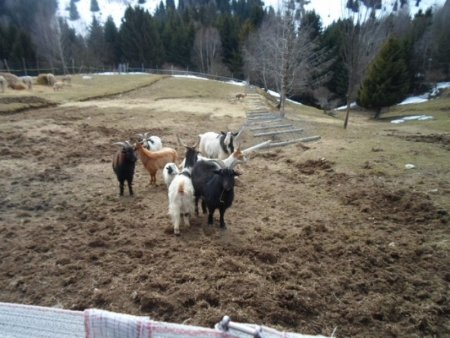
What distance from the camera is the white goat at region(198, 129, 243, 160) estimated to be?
393 inches

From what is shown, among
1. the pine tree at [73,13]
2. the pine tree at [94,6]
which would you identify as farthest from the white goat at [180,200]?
the pine tree at [94,6]

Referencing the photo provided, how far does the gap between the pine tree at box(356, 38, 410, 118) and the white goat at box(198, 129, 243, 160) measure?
86.4 feet

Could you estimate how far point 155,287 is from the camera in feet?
14.0

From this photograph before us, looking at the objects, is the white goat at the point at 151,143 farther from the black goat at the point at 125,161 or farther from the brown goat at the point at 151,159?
the black goat at the point at 125,161

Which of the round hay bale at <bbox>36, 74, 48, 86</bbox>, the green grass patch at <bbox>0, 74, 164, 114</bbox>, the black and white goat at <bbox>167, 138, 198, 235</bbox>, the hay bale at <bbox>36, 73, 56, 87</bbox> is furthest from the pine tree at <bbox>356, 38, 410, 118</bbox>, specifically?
the round hay bale at <bbox>36, 74, 48, 86</bbox>

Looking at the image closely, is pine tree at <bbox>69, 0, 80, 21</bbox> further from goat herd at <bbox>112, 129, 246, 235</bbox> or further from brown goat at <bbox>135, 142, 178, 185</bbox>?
goat herd at <bbox>112, 129, 246, 235</bbox>

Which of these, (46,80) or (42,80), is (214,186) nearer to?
(46,80)

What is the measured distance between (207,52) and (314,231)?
55.0 m

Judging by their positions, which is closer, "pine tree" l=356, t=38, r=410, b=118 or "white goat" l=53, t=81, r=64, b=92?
"white goat" l=53, t=81, r=64, b=92

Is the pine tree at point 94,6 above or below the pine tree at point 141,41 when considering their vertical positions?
above

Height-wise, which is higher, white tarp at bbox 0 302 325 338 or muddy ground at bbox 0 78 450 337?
white tarp at bbox 0 302 325 338

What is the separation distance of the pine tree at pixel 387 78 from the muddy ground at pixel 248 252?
25.7 m

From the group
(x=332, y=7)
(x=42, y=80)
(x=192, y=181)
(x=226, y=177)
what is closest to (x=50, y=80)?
(x=42, y=80)

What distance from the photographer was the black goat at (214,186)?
5789mm
